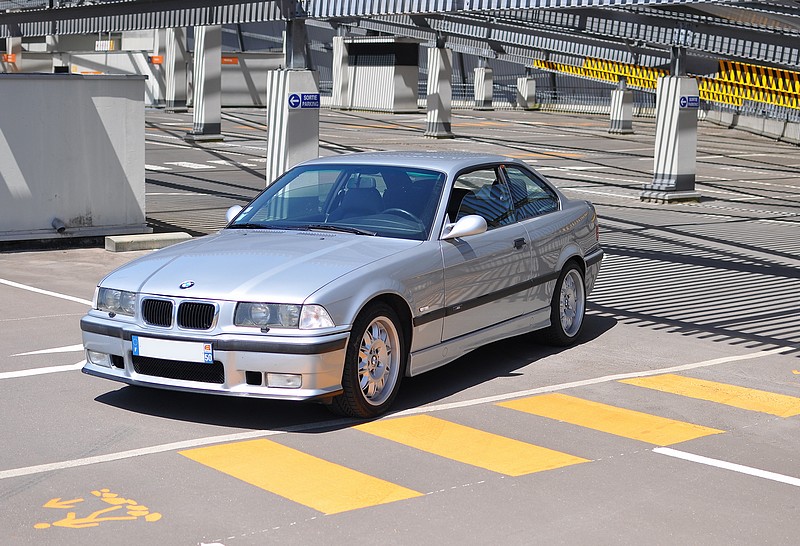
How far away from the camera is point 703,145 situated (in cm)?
4031

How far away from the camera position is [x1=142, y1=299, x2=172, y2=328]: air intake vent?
686cm

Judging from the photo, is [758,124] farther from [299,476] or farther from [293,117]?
[299,476]

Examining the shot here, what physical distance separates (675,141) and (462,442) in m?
16.8

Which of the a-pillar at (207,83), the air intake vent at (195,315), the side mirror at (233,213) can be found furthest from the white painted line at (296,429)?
the a-pillar at (207,83)

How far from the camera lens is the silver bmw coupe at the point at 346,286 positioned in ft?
22.0

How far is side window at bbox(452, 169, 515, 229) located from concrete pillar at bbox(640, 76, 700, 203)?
46.4ft

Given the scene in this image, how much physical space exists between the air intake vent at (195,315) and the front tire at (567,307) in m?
3.33

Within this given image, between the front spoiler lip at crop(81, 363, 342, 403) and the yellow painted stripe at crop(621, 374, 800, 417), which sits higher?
the front spoiler lip at crop(81, 363, 342, 403)

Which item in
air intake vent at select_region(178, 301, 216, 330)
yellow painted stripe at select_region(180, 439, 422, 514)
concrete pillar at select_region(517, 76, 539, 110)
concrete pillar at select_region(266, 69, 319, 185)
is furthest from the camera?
concrete pillar at select_region(517, 76, 539, 110)

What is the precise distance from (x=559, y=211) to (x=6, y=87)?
7.27 m

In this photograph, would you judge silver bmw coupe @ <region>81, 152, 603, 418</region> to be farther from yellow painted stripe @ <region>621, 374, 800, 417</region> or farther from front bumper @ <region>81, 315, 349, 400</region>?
yellow painted stripe @ <region>621, 374, 800, 417</region>

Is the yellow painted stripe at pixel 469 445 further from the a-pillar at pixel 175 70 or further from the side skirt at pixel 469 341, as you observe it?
the a-pillar at pixel 175 70

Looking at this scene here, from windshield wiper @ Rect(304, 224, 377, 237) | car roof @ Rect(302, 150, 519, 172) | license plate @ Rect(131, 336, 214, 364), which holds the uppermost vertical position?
car roof @ Rect(302, 150, 519, 172)

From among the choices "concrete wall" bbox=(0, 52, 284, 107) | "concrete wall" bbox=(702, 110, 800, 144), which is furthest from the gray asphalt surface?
"concrete wall" bbox=(0, 52, 284, 107)
